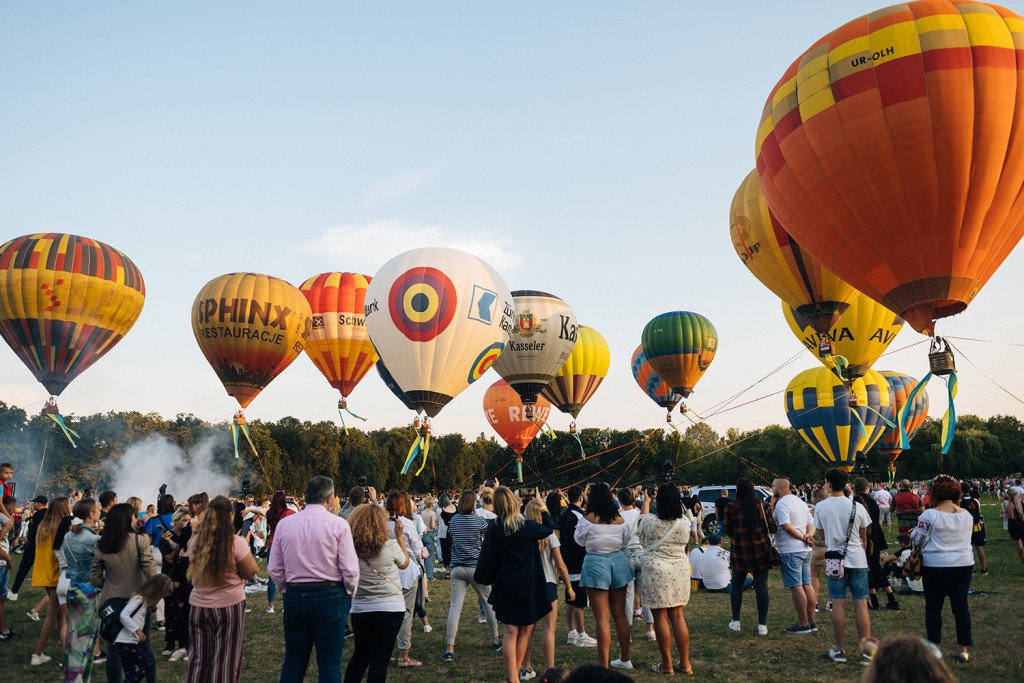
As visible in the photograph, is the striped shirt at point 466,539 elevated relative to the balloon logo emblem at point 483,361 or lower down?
lower down

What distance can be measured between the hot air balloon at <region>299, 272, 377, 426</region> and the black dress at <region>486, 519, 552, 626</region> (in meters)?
21.3

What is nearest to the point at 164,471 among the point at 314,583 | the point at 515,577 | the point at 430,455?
the point at 430,455

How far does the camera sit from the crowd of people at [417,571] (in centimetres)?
520

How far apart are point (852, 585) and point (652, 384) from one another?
29432 millimetres

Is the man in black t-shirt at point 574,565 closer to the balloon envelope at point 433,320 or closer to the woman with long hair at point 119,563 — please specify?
the woman with long hair at point 119,563

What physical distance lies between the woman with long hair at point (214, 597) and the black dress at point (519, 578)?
227 cm

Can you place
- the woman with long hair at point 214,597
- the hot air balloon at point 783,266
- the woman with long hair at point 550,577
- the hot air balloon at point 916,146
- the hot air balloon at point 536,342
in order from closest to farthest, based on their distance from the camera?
the woman with long hair at point 214,597
the woman with long hair at point 550,577
the hot air balloon at point 916,146
the hot air balloon at point 783,266
the hot air balloon at point 536,342

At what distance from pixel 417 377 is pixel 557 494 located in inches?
409

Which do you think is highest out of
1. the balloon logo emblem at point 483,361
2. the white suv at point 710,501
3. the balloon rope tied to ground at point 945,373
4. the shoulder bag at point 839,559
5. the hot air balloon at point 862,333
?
the hot air balloon at point 862,333

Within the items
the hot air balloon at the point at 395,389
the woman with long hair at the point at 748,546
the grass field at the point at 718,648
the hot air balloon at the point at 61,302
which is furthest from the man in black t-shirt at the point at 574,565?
the hot air balloon at the point at 61,302

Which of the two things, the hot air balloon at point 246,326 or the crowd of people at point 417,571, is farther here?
the hot air balloon at point 246,326

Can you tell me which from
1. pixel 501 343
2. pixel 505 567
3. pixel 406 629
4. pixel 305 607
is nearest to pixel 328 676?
pixel 305 607

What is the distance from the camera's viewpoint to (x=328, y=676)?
17.4 feet

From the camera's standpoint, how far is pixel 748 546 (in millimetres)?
8812
